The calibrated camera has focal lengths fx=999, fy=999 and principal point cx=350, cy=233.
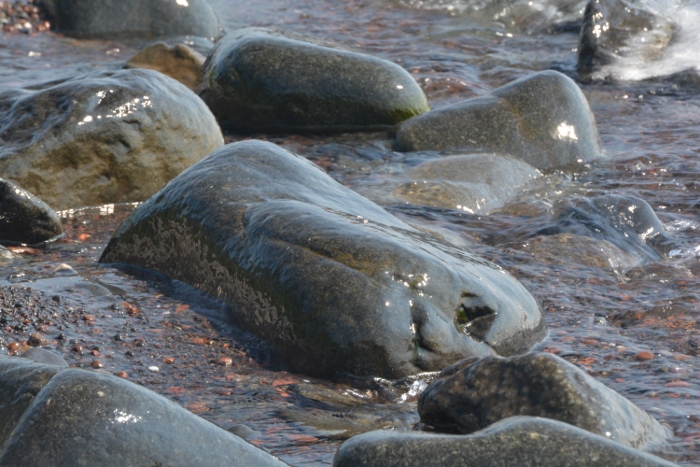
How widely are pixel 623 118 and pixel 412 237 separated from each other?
5.35m

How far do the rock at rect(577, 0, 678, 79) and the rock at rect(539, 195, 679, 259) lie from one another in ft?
15.0

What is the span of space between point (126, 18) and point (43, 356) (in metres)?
8.57

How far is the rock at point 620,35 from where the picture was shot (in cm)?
1133

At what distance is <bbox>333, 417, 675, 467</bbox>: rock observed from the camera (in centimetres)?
302

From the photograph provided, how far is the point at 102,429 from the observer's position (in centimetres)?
301

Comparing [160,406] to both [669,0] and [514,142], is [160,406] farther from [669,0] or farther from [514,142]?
[669,0]

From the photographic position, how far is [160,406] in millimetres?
3141

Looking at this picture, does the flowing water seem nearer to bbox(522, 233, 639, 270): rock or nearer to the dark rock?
bbox(522, 233, 639, 270): rock

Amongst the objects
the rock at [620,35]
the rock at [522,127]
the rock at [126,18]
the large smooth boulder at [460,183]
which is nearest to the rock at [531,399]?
the large smooth boulder at [460,183]

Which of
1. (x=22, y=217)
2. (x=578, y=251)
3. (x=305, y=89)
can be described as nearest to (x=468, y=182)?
(x=578, y=251)

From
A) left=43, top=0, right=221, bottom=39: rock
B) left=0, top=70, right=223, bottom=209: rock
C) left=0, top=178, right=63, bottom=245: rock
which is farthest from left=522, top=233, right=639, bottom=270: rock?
left=43, top=0, right=221, bottom=39: rock

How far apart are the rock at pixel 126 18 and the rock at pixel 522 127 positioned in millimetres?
4604

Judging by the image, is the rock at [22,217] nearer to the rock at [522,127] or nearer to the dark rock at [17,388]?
the dark rock at [17,388]

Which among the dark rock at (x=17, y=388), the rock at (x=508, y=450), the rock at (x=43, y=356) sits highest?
the dark rock at (x=17, y=388)
